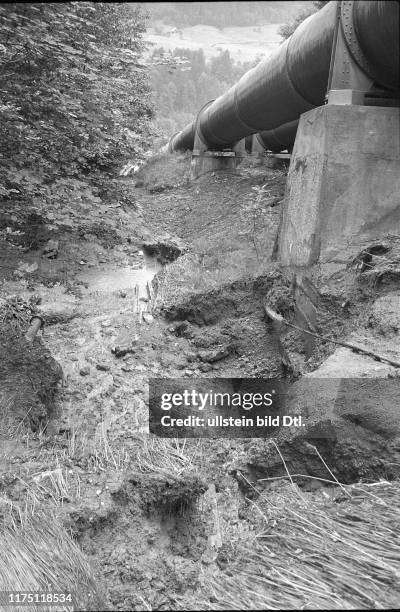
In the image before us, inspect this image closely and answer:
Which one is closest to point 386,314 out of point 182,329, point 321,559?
point 321,559

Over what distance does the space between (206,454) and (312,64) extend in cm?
361

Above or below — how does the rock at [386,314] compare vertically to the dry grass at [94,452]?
above

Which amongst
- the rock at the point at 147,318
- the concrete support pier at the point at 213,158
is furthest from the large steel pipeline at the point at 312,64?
the concrete support pier at the point at 213,158

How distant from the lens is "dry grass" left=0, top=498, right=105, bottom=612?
7.32 ft

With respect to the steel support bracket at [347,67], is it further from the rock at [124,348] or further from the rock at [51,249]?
the rock at [51,249]

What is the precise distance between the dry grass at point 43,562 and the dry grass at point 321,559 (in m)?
0.53

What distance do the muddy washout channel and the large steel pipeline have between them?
59.0 inches

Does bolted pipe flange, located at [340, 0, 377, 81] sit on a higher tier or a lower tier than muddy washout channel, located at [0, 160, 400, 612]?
higher

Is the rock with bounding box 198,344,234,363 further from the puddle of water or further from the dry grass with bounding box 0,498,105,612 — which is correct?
the dry grass with bounding box 0,498,105,612

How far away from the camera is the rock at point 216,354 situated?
4.72 metres

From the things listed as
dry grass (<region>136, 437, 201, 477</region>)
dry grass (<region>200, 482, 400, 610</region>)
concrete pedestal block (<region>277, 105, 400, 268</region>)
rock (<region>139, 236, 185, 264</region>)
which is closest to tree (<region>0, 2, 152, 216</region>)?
concrete pedestal block (<region>277, 105, 400, 268</region>)

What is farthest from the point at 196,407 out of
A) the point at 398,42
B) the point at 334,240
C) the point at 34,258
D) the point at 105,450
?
the point at 34,258

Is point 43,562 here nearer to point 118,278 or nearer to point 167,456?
point 167,456

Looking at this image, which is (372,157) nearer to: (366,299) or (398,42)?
(398,42)
